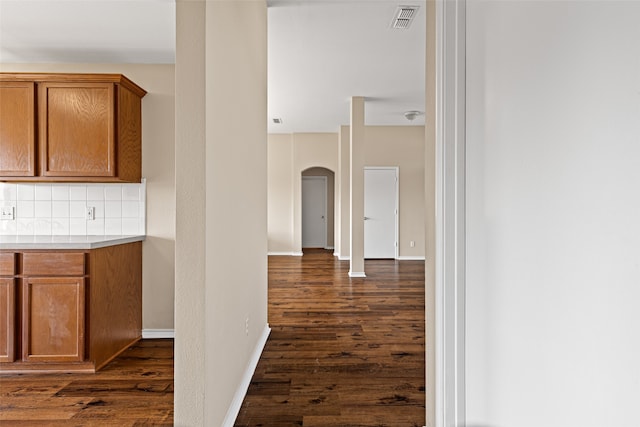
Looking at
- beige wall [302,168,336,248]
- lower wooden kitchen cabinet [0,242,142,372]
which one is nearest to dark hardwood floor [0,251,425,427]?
lower wooden kitchen cabinet [0,242,142,372]

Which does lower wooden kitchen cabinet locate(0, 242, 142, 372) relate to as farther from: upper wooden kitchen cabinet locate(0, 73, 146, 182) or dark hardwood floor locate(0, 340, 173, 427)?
upper wooden kitchen cabinet locate(0, 73, 146, 182)

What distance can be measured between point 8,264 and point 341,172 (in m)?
6.43

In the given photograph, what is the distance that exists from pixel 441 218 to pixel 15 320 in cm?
285

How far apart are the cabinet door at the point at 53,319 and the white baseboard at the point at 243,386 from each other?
117cm

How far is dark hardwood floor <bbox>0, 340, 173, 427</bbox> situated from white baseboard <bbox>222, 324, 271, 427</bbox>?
1.12 ft

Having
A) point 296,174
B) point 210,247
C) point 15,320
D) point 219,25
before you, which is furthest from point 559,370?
point 296,174

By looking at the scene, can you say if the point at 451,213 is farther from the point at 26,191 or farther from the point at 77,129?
the point at 26,191

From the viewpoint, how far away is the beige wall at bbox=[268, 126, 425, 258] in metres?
8.84

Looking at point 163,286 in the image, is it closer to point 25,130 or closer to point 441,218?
point 25,130

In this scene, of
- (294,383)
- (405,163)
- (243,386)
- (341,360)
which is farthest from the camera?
(405,163)

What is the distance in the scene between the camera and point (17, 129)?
323cm

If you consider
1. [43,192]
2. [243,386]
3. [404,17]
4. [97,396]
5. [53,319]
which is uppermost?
[404,17]

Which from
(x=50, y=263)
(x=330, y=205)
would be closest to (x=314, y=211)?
(x=330, y=205)

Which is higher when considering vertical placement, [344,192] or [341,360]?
[344,192]
